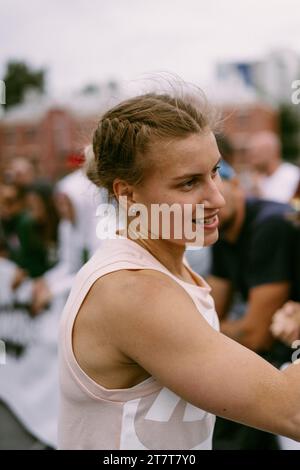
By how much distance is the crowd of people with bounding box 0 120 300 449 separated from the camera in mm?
2746

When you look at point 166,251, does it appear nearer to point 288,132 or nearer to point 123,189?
point 123,189

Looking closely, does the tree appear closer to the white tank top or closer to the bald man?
the bald man

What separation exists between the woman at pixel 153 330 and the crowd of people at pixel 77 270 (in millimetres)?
231

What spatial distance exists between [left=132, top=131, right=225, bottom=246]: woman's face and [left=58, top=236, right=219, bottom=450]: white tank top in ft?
0.45

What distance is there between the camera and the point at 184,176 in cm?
121

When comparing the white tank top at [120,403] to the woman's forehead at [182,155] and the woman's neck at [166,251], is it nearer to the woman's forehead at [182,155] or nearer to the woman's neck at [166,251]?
the woman's neck at [166,251]

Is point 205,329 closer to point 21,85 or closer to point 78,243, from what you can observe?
point 78,243

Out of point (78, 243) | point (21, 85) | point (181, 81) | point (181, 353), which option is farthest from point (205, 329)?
point (21, 85)

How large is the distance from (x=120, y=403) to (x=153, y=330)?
0.75ft

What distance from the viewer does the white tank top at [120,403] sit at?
1231 mm
